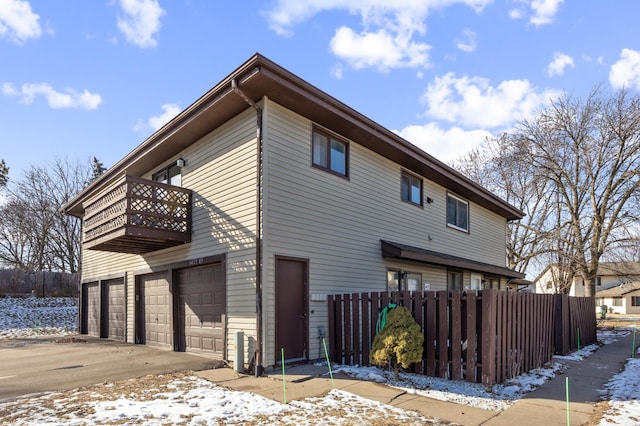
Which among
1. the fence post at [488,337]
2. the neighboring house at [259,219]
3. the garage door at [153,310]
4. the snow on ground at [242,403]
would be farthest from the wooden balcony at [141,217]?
the fence post at [488,337]

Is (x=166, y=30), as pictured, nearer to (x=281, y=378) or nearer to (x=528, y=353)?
(x=281, y=378)

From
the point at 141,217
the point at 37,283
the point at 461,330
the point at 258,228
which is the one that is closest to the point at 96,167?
the point at 37,283

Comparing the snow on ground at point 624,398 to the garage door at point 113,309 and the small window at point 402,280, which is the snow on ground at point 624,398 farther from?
the garage door at point 113,309

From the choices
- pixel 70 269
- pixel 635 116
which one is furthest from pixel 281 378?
pixel 70 269

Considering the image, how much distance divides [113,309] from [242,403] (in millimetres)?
10180

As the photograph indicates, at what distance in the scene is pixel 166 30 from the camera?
9352 millimetres

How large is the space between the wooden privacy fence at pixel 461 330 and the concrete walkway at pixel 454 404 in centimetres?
67

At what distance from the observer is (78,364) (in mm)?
9109

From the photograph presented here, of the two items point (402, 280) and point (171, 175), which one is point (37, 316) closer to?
point (171, 175)

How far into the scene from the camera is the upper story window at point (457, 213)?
15891 millimetres

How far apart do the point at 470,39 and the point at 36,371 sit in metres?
11.4

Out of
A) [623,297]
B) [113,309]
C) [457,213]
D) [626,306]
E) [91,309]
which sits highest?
[457,213]

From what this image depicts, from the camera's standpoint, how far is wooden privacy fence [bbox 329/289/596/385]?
7152 mm

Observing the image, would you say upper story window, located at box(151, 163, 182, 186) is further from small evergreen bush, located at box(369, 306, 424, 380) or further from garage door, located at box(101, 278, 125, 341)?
small evergreen bush, located at box(369, 306, 424, 380)
